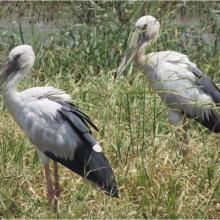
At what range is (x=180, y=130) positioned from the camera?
5699 millimetres

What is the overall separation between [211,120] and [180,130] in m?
0.57

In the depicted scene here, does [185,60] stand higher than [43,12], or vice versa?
[185,60]

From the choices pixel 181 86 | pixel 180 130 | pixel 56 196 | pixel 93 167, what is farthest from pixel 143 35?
pixel 56 196

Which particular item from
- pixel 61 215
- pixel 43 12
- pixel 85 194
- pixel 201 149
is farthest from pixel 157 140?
pixel 43 12

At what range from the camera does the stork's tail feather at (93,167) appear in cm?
475

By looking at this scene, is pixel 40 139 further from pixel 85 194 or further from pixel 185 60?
pixel 185 60

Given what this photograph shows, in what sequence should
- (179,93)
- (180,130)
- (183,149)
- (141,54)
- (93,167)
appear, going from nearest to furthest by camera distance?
(93,167), (183,149), (180,130), (179,93), (141,54)

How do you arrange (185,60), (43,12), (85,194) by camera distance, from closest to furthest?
1. (85,194)
2. (185,60)
3. (43,12)

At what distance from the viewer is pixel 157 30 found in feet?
21.4

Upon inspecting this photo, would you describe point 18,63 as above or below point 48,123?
above

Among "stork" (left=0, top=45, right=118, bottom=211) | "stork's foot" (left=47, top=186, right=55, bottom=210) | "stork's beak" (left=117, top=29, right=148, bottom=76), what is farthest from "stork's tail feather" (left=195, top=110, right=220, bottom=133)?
"stork's foot" (left=47, top=186, right=55, bottom=210)

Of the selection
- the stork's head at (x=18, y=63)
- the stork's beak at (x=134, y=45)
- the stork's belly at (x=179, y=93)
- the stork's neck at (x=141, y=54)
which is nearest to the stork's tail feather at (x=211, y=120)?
the stork's belly at (x=179, y=93)

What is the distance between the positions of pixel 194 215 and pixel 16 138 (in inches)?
61.9

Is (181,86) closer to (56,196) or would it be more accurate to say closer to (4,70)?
(4,70)
